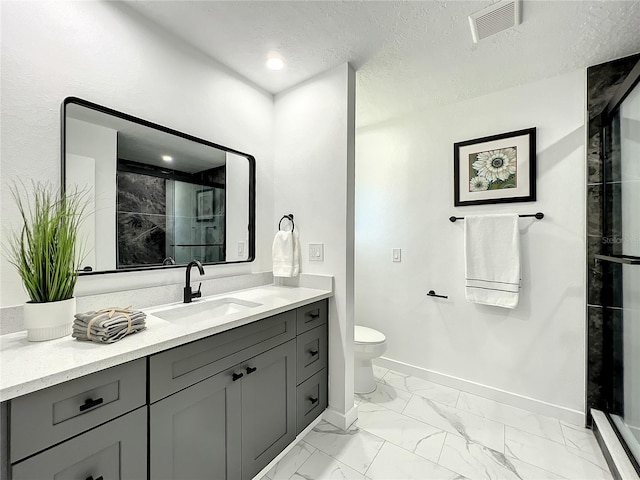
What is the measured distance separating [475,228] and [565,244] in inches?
21.5

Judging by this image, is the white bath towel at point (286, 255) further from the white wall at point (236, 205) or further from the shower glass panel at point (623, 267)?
the shower glass panel at point (623, 267)

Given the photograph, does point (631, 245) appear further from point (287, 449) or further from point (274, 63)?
point (274, 63)

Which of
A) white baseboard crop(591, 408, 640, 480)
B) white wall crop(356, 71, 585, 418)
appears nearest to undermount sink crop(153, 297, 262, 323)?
white wall crop(356, 71, 585, 418)

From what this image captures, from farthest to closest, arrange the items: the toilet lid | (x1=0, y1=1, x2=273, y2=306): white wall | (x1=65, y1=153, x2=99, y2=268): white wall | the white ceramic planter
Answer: the toilet lid → (x1=65, y1=153, x2=99, y2=268): white wall → (x1=0, y1=1, x2=273, y2=306): white wall → the white ceramic planter

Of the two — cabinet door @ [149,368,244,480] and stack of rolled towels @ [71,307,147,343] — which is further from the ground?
stack of rolled towels @ [71,307,147,343]

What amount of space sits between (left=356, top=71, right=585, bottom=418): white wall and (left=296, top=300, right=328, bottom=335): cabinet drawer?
1.01m

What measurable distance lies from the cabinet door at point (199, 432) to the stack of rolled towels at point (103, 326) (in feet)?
0.93

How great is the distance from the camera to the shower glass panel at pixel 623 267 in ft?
4.95

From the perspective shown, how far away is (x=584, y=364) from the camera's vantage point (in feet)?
6.10

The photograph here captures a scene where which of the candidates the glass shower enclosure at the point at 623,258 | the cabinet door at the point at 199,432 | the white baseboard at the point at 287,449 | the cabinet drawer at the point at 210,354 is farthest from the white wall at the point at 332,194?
the glass shower enclosure at the point at 623,258

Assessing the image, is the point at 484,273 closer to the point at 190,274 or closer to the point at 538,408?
the point at 538,408

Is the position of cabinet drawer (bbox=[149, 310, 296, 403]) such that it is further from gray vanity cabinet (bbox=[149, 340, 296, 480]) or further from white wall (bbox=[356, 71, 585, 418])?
white wall (bbox=[356, 71, 585, 418])

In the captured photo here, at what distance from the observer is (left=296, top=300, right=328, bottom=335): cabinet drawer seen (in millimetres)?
1672

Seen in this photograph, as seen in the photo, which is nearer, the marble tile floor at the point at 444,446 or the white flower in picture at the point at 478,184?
the marble tile floor at the point at 444,446
